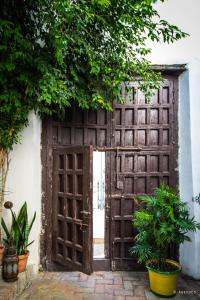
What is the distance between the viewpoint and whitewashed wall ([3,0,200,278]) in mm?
4000

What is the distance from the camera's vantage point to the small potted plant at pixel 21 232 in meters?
3.69

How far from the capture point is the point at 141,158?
4230mm

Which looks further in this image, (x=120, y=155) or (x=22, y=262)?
(x=120, y=155)

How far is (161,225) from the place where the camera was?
130 inches

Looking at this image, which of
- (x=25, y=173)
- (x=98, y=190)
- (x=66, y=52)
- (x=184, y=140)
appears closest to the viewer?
(x=66, y=52)

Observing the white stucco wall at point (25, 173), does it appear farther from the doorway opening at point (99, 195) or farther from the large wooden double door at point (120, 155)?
the doorway opening at point (99, 195)

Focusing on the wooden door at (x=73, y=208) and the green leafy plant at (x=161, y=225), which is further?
the wooden door at (x=73, y=208)

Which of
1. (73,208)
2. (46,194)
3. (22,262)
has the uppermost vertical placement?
(46,194)

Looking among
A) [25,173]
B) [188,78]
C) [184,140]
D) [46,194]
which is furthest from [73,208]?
[188,78]

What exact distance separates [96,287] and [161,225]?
53.3 inches

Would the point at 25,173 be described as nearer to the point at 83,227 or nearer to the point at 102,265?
the point at 83,227

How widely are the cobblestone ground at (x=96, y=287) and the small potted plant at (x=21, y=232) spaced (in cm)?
40

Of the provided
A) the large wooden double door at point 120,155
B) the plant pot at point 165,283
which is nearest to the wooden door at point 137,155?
the large wooden double door at point 120,155

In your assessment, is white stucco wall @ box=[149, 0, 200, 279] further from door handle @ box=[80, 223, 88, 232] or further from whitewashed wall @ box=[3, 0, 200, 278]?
door handle @ box=[80, 223, 88, 232]
